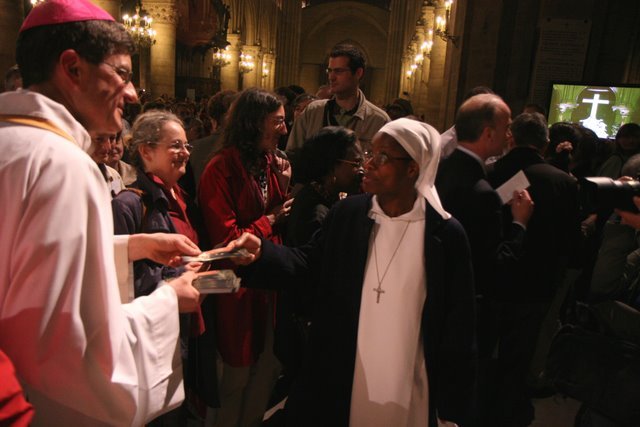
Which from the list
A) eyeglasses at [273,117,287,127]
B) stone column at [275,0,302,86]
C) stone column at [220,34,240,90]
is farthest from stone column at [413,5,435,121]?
stone column at [275,0,302,86]

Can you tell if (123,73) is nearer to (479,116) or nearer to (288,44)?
(479,116)

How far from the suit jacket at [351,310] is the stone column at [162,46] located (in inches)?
608

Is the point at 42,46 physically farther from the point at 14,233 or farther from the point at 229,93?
the point at 229,93

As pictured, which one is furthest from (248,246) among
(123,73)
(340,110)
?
(340,110)

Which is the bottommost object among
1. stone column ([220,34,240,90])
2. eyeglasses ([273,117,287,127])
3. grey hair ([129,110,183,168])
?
grey hair ([129,110,183,168])

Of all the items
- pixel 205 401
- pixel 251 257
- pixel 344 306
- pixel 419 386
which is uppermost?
pixel 251 257

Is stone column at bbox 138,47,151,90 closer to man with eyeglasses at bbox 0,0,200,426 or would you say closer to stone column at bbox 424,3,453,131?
stone column at bbox 424,3,453,131

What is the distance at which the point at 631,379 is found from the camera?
239cm

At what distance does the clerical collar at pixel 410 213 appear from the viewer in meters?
2.27

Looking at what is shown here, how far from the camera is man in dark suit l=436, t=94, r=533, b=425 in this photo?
2.94 m

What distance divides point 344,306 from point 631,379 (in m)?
1.45

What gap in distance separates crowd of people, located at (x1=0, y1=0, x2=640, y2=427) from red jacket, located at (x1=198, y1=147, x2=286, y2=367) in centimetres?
1

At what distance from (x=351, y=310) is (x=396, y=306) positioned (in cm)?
21

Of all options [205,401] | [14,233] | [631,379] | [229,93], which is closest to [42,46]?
[14,233]
